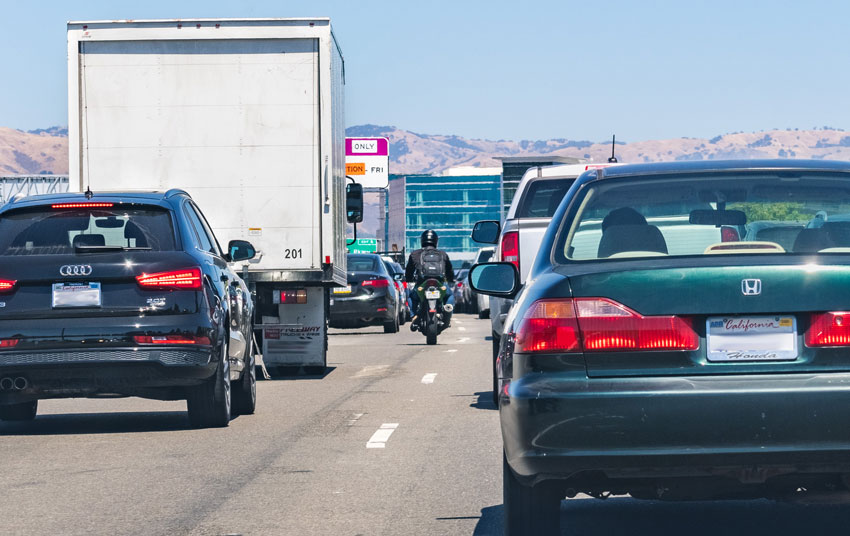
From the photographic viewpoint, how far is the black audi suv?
10562mm

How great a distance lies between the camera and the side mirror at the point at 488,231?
13586 millimetres

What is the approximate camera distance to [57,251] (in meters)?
10.9

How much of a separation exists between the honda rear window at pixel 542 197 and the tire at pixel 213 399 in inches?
114

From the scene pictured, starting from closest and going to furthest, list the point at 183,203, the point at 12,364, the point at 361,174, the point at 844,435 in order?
the point at 844,435, the point at 12,364, the point at 183,203, the point at 361,174

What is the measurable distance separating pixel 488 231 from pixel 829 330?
845 cm

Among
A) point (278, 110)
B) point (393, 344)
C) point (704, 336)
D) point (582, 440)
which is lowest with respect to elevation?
point (393, 344)

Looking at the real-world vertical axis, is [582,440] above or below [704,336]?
below

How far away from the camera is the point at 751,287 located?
530cm

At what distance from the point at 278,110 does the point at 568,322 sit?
1043cm

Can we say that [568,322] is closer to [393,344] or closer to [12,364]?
[12,364]

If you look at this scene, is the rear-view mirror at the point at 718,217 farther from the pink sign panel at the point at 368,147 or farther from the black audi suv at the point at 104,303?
the pink sign panel at the point at 368,147

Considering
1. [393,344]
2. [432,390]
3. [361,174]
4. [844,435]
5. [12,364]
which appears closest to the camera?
[844,435]

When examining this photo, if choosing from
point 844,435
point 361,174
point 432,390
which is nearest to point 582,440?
point 844,435

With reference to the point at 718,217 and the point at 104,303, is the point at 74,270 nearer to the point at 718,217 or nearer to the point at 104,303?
the point at 104,303
